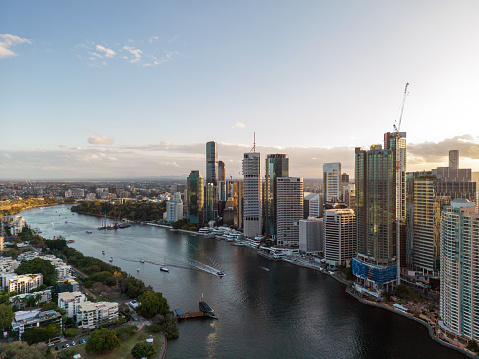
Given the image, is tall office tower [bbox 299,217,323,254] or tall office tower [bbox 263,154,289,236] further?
tall office tower [bbox 263,154,289,236]

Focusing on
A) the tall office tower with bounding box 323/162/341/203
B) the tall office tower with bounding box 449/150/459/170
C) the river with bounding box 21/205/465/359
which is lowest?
the river with bounding box 21/205/465/359

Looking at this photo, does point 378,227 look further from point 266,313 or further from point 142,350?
point 142,350

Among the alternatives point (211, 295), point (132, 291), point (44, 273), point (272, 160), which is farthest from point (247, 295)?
point (272, 160)

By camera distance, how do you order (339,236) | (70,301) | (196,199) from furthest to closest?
(196,199) → (339,236) → (70,301)

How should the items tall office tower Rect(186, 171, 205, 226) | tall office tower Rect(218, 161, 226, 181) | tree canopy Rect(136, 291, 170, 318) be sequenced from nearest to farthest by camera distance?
tree canopy Rect(136, 291, 170, 318), tall office tower Rect(186, 171, 205, 226), tall office tower Rect(218, 161, 226, 181)

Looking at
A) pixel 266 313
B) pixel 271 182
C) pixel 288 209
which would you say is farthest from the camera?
pixel 271 182

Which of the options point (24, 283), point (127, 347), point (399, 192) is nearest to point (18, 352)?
point (127, 347)

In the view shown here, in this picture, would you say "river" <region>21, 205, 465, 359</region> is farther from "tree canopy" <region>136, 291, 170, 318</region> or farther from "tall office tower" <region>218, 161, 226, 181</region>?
"tall office tower" <region>218, 161, 226, 181</region>

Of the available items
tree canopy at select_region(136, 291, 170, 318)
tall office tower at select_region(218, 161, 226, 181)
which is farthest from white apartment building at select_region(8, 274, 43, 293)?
tall office tower at select_region(218, 161, 226, 181)
